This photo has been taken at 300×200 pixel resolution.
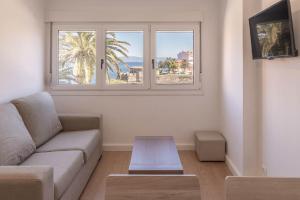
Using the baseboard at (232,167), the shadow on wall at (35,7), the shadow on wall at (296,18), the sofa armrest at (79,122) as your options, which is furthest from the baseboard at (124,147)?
the shadow on wall at (296,18)

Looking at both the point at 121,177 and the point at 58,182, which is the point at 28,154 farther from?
the point at 121,177

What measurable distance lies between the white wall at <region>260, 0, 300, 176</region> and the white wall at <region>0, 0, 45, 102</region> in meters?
2.74

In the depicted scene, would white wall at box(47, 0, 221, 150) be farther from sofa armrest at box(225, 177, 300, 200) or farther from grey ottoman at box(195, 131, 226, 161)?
sofa armrest at box(225, 177, 300, 200)

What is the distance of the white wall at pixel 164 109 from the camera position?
443 cm

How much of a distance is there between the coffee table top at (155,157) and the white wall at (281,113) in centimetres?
88

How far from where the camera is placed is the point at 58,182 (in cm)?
214

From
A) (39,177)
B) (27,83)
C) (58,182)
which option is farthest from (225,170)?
(27,83)

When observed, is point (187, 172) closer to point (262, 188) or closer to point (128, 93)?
point (128, 93)

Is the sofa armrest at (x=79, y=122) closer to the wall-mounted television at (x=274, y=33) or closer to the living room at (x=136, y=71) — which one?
the living room at (x=136, y=71)

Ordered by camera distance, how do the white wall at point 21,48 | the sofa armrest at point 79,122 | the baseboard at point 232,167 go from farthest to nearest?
the sofa armrest at point 79,122 → the baseboard at point 232,167 → the white wall at point 21,48

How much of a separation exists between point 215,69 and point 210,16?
806mm

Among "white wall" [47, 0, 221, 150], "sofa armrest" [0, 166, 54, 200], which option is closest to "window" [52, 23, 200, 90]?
"white wall" [47, 0, 221, 150]

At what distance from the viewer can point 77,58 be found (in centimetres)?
449

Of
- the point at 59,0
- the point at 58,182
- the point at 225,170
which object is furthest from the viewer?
the point at 59,0
